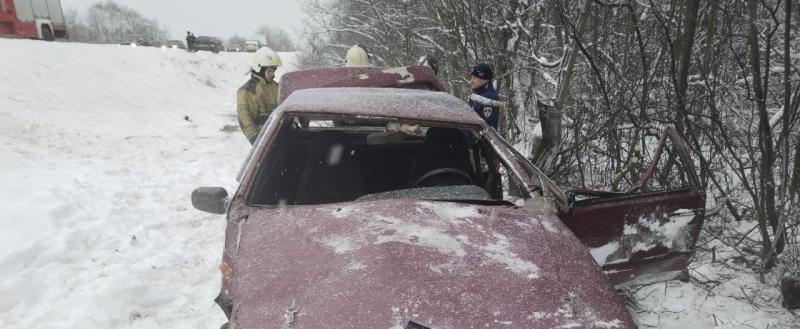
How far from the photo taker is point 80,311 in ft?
10.0

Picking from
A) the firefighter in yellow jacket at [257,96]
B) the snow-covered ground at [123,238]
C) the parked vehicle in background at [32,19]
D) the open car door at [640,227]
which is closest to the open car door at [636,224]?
the open car door at [640,227]

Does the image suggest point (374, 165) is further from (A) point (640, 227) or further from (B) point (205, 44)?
(B) point (205, 44)

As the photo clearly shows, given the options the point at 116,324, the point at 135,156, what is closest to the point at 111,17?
the point at 135,156

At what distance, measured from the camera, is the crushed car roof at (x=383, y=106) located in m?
2.59

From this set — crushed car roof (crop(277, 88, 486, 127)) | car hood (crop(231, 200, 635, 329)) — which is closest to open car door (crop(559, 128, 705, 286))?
car hood (crop(231, 200, 635, 329))

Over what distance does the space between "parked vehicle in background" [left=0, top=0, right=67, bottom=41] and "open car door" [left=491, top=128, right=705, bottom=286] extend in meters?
24.7

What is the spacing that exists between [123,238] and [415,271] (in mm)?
3855

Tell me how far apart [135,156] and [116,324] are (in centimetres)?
580

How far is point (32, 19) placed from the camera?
68.7 feet

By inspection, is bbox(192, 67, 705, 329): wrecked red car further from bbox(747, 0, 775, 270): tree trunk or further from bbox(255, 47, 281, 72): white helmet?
bbox(255, 47, 281, 72): white helmet

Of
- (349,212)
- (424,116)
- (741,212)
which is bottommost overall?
(741,212)

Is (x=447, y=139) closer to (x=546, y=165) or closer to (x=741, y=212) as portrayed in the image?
(x=546, y=165)

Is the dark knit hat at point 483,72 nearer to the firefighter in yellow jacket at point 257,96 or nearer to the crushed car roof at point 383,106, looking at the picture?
the crushed car roof at point 383,106

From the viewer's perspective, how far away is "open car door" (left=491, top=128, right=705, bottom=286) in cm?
233
